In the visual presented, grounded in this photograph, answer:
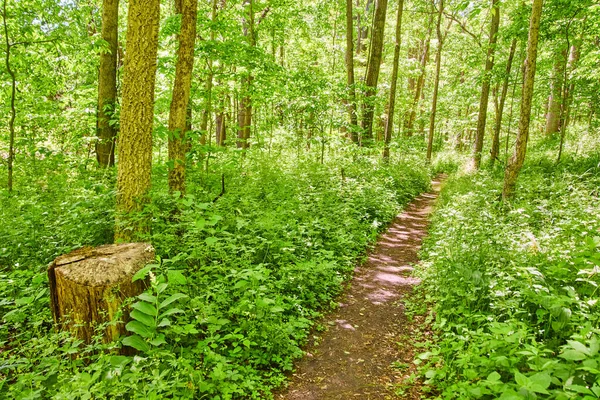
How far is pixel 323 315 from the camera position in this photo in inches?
213

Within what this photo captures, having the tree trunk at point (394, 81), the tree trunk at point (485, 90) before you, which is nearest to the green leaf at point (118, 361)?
the tree trunk at point (394, 81)

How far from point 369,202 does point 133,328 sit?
8349 mm

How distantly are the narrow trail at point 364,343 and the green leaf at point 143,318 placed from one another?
1.56 m

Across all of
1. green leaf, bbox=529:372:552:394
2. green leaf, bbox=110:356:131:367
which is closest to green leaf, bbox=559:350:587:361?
green leaf, bbox=529:372:552:394

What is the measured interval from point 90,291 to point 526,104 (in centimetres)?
934

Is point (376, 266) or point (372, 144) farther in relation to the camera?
point (372, 144)

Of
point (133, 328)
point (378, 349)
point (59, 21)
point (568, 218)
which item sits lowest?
point (378, 349)

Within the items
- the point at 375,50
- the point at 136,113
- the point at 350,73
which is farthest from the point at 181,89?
the point at 350,73

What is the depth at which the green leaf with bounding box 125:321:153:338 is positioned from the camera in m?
3.11

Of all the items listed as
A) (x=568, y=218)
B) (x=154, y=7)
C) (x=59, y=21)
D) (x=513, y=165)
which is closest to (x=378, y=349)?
(x=568, y=218)

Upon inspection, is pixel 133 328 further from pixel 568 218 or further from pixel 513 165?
pixel 513 165

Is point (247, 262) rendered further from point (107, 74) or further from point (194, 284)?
point (107, 74)

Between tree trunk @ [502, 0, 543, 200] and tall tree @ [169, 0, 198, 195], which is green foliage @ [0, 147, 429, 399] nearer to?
tall tree @ [169, 0, 198, 195]

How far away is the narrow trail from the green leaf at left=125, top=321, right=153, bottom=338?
154 centimetres
